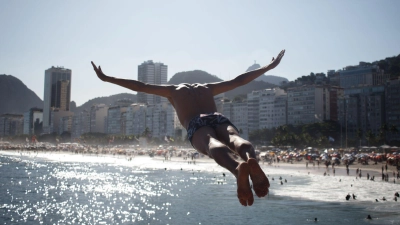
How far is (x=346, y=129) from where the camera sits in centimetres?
9812

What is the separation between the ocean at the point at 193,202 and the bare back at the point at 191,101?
72.3 feet

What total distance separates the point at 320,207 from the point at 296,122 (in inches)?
3508

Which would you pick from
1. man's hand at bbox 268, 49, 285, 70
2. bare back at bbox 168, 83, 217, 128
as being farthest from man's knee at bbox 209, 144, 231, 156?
man's hand at bbox 268, 49, 285, 70

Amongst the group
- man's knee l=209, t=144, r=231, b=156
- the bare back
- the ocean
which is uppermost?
the bare back

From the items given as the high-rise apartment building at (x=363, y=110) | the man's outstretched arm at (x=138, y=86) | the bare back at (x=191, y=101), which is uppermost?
the high-rise apartment building at (x=363, y=110)

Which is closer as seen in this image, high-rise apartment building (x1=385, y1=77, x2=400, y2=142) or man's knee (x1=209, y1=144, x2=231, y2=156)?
man's knee (x1=209, y1=144, x2=231, y2=156)

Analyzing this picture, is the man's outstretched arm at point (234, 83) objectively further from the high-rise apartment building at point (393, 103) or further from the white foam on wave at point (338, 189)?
the high-rise apartment building at point (393, 103)

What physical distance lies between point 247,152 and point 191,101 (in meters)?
1.68

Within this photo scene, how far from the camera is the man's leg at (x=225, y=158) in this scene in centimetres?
450

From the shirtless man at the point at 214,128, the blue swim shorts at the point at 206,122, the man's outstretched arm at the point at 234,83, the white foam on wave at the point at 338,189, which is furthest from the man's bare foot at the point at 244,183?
the white foam on wave at the point at 338,189

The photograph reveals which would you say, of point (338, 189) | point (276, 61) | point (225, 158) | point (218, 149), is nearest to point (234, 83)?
point (276, 61)

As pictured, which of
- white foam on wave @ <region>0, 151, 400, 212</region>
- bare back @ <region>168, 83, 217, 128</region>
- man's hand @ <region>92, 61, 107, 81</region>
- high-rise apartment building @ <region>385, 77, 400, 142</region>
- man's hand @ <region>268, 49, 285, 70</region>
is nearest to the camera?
bare back @ <region>168, 83, 217, 128</region>

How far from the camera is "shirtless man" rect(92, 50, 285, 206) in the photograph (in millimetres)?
4512

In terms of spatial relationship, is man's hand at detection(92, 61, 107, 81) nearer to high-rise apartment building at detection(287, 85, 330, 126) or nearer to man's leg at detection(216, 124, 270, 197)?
man's leg at detection(216, 124, 270, 197)
